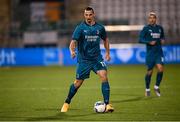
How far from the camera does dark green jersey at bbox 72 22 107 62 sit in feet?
39.8

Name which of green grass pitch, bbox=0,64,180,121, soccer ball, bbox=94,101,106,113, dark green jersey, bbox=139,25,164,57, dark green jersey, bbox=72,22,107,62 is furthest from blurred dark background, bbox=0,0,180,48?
soccer ball, bbox=94,101,106,113

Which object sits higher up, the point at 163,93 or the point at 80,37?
the point at 80,37

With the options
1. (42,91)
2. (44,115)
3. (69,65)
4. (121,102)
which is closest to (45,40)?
(69,65)

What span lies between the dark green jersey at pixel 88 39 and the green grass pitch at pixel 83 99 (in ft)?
4.06

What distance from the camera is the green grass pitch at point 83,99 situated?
11.4 meters

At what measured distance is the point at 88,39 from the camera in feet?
39.9

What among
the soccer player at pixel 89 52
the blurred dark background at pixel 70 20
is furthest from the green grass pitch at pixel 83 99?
the blurred dark background at pixel 70 20

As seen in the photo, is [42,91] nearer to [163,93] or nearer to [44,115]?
[163,93]

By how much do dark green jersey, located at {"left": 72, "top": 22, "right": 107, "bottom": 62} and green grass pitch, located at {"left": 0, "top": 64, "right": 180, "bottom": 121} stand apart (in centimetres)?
124

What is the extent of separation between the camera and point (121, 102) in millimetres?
13977

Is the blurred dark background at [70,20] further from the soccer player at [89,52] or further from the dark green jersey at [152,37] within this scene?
the soccer player at [89,52]

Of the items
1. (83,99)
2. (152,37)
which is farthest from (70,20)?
(83,99)

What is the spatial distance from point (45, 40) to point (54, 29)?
1024 millimetres

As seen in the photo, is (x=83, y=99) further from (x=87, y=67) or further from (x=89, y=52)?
(x=89, y=52)
